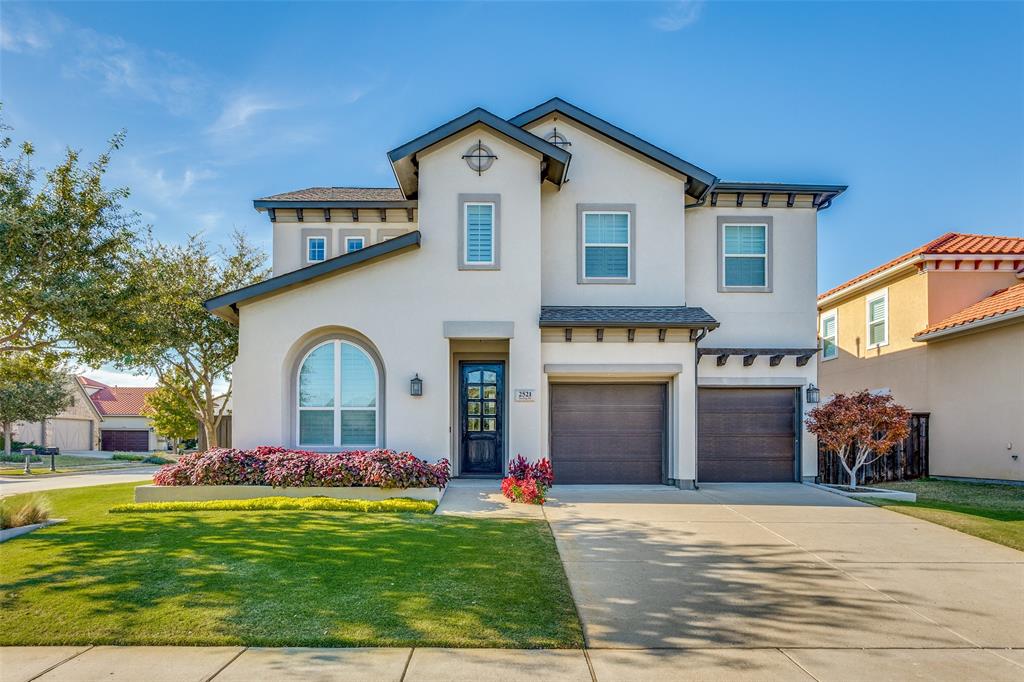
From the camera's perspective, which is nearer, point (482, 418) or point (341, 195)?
point (482, 418)

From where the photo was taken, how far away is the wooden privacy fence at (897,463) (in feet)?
44.2

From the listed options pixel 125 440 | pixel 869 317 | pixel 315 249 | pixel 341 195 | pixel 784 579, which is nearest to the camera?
pixel 784 579

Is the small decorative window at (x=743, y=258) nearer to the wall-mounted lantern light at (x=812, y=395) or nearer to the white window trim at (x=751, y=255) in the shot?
the white window trim at (x=751, y=255)

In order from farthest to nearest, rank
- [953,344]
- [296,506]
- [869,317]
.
Answer: 1. [869,317]
2. [953,344]
3. [296,506]

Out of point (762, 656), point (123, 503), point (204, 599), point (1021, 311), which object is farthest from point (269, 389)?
point (1021, 311)

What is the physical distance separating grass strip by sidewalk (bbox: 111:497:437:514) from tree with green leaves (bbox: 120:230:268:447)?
7743mm

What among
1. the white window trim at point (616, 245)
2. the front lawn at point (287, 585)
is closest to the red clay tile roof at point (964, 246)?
the white window trim at point (616, 245)

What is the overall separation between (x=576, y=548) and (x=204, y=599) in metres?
4.19

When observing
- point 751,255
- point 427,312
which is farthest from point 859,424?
point 427,312

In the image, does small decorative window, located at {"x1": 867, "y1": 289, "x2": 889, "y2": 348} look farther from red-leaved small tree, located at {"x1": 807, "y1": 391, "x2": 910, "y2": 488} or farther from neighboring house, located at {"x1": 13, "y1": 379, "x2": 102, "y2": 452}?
neighboring house, located at {"x1": 13, "y1": 379, "x2": 102, "y2": 452}

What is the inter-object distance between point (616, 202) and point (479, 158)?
10.4 ft

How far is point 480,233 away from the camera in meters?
12.3

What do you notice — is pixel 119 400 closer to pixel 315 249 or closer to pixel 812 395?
pixel 315 249

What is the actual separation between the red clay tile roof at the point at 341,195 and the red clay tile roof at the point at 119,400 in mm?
33947
